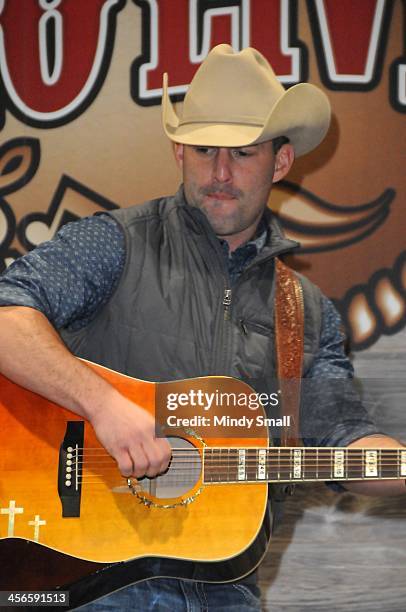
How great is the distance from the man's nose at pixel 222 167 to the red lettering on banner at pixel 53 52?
104cm

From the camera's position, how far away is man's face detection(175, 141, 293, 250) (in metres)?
2.05

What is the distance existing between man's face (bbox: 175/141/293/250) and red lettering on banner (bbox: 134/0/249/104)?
899mm

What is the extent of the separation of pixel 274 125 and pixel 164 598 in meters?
1.10

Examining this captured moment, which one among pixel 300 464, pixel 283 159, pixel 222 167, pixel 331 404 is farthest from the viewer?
pixel 283 159

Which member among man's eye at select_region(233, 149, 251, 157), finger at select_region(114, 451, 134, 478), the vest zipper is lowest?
finger at select_region(114, 451, 134, 478)

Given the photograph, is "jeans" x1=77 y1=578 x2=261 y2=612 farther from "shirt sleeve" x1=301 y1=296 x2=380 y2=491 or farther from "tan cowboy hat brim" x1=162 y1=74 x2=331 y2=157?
"tan cowboy hat brim" x1=162 y1=74 x2=331 y2=157

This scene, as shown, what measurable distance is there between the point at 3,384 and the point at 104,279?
13.2 inches

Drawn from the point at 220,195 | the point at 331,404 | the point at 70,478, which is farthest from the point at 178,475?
the point at 220,195

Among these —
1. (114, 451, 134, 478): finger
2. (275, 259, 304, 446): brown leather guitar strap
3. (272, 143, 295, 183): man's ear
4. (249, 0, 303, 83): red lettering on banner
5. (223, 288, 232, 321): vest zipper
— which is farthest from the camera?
(249, 0, 303, 83): red lettering on banner

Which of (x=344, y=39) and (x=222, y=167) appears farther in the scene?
(x=344, y=39)

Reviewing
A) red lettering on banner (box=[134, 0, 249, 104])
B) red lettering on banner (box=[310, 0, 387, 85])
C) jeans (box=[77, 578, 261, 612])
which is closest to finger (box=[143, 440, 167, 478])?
jeans (box=[77, 578, 261, 612])

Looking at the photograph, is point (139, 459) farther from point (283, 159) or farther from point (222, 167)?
point (283, 159)

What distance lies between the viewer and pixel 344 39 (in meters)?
2.94

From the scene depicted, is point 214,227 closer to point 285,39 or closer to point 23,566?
point 23,566
